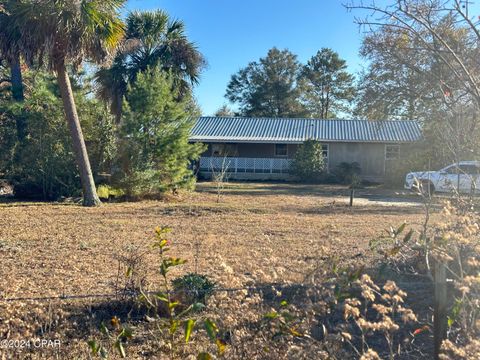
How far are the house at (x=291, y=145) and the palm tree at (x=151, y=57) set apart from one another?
6729mm

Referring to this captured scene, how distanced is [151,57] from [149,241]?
16.1 meters

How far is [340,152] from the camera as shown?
28688mm

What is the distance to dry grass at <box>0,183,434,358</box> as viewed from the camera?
15.8ft

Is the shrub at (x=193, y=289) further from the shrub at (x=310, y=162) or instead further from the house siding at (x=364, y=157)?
the house siding at (x=364, y=157)

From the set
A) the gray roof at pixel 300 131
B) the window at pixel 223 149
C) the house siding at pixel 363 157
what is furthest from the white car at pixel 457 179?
the window at pixel 223 149

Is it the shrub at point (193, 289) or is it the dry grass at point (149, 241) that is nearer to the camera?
the shrub at point (193, 289)

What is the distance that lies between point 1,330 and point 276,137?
25.5 metres

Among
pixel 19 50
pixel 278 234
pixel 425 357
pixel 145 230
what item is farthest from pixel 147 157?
pixel 425 357

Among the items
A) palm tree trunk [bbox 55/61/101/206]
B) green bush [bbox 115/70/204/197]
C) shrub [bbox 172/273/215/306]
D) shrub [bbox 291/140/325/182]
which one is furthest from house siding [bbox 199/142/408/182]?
shrub [bbox 172/273/215/306]

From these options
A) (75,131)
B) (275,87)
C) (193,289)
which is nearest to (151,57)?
(75,131)

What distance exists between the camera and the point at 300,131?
3002cm

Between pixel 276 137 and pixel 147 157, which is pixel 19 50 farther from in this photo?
pixel 276 137

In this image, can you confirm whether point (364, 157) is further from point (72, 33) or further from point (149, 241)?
point (149, 241)

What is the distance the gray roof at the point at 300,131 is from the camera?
28286mm
